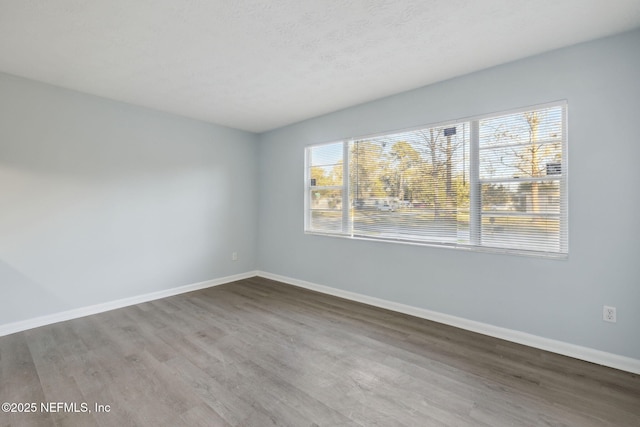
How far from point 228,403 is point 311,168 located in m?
3.39

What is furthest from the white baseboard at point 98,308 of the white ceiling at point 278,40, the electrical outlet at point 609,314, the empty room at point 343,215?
the electrical outlet at point 609,314

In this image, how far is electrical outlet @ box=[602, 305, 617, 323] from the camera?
7.51 ft

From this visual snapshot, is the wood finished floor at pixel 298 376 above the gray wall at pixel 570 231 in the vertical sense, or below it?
below

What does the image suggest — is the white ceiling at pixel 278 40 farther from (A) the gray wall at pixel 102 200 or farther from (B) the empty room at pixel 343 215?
(A) the gray wall at pixel 102 200

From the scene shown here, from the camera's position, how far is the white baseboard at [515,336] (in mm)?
2270

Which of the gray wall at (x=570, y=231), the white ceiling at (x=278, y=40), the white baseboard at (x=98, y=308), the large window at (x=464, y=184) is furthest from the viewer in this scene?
the white baseboard at (x=98, y=308)

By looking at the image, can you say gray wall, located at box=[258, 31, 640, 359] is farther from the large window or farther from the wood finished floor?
the wood finished floor

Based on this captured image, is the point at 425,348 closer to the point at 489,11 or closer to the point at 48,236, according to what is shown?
the point at 489,11

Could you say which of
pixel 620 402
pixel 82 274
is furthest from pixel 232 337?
pixel 620 402

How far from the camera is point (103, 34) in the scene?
2240 millimetres

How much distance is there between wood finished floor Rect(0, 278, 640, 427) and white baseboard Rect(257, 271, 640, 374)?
89 millimetres

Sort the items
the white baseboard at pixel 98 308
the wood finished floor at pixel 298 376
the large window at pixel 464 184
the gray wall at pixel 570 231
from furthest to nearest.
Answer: the white baseboard at pixel 98 308
the large window at pixel 464 184
the gray wall at pixel 570 231
the wood finished floor at pixel 298 376

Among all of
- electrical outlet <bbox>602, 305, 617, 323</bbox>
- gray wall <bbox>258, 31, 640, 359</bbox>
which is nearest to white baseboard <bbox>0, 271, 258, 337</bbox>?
gray wall <bbox>258, 31, 640, 359</bbox>

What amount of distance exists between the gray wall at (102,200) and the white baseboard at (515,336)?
2.53m
